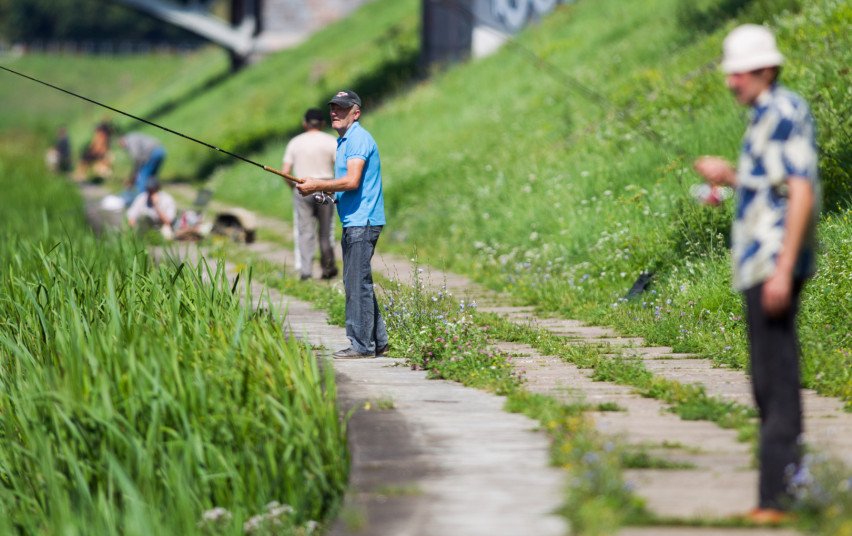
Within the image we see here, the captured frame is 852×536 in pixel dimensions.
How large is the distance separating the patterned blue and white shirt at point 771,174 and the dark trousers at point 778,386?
0.10m

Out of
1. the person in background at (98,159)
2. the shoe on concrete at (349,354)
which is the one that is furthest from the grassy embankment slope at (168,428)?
A: the person in background at (98,159)

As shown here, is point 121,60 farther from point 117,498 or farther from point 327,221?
point 117,498

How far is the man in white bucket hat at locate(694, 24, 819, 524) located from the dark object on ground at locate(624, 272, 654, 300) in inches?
215

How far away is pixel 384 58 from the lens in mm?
30938

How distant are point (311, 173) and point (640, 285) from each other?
11.5 feet

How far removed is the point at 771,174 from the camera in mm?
4660

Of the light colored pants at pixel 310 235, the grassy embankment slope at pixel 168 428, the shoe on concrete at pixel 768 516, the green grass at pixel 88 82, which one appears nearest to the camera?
the shoe on concrete at pixel 768 516

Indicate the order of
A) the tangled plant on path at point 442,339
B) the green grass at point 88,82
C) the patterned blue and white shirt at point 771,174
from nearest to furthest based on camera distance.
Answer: the patterned blue and white shirt at point 771,174, the tangled plant on path at point 442,339, the green grass at point 88,82

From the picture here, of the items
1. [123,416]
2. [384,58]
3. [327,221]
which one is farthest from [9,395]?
[384,58]

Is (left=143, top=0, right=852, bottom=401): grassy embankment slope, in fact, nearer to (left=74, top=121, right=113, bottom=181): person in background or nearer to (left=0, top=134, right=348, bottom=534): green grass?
(left=0, top=134, right=348, bottom=534): green grass

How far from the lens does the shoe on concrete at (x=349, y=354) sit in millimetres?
8227

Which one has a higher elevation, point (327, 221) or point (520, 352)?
point (327, 221)

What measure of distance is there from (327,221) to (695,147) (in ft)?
11.3

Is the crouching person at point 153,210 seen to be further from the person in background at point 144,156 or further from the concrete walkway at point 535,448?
the concrete walkway at point 535,448
